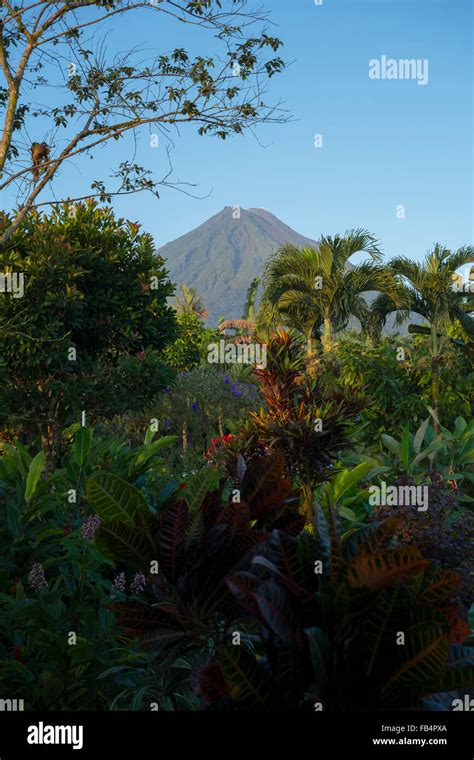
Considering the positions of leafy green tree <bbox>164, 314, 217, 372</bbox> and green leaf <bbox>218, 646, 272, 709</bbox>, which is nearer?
green leaf <bbox>218, 646, 272, 709</bbox>

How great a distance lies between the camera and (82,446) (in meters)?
5.07

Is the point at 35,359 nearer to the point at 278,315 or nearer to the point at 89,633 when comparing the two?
the point at 89,633

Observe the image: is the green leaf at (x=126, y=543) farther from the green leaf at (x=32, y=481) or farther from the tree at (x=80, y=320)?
the tree at (x=80, y=320)

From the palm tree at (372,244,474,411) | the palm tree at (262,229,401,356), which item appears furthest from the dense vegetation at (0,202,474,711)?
the palm tree at (262,229,401,356)

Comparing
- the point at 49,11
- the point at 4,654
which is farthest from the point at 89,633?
the point at 49,11

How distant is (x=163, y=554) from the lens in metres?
2.49

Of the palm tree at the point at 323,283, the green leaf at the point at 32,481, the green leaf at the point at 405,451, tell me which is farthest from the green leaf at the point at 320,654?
the palm tree at the point at 323,283

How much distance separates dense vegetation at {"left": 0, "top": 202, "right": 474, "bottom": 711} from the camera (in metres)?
1.86
